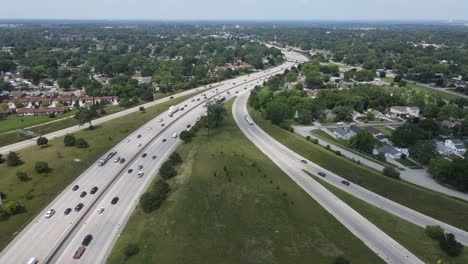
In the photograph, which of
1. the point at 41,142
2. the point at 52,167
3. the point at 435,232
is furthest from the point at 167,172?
the point at 435,232

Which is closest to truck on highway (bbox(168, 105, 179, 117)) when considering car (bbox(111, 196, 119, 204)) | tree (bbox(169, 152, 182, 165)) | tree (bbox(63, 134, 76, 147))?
tree (bbox(63, 134, 76, 147))

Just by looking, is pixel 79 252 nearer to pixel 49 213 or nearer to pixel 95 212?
pixel 95 212

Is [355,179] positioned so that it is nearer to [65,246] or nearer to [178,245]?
[178,245]

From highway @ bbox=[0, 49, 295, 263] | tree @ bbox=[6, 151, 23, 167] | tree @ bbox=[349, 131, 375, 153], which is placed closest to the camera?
highway @ bbox=[0, 49, 295, 263]

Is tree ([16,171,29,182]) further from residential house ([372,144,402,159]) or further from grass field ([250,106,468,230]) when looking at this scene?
residential house ([372,144,402,159])

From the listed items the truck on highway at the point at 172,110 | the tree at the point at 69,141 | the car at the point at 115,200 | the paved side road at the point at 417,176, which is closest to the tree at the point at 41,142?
the tree at the point at 69,141

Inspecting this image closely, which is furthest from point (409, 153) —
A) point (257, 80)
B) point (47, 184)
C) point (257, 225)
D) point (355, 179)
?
point (257, 80)
